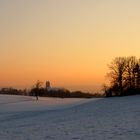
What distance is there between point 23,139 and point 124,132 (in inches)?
181

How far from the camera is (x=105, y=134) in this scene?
20875 millimetres

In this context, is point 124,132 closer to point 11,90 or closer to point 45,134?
point 45,134

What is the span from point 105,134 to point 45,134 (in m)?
3.29

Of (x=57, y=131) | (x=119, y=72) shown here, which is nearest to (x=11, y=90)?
(x=119, y=72)

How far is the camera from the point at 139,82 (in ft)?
344

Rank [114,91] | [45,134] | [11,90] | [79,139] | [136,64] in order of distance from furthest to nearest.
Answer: [11,90] < [136,64] < [114,91] < [45,134] < [79,139]

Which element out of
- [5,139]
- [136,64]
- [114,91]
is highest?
[136,64]

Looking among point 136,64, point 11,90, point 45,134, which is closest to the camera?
point 45,134

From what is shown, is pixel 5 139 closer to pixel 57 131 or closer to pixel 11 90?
→ pixel 57 131

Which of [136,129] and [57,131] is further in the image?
[57,131]

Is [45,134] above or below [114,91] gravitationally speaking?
below

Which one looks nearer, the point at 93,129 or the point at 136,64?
the point at 93,129

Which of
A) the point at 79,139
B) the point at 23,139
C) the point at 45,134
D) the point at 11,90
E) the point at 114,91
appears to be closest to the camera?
the point at 79,139

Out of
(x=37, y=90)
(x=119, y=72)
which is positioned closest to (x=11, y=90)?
(x=37, y=90)
